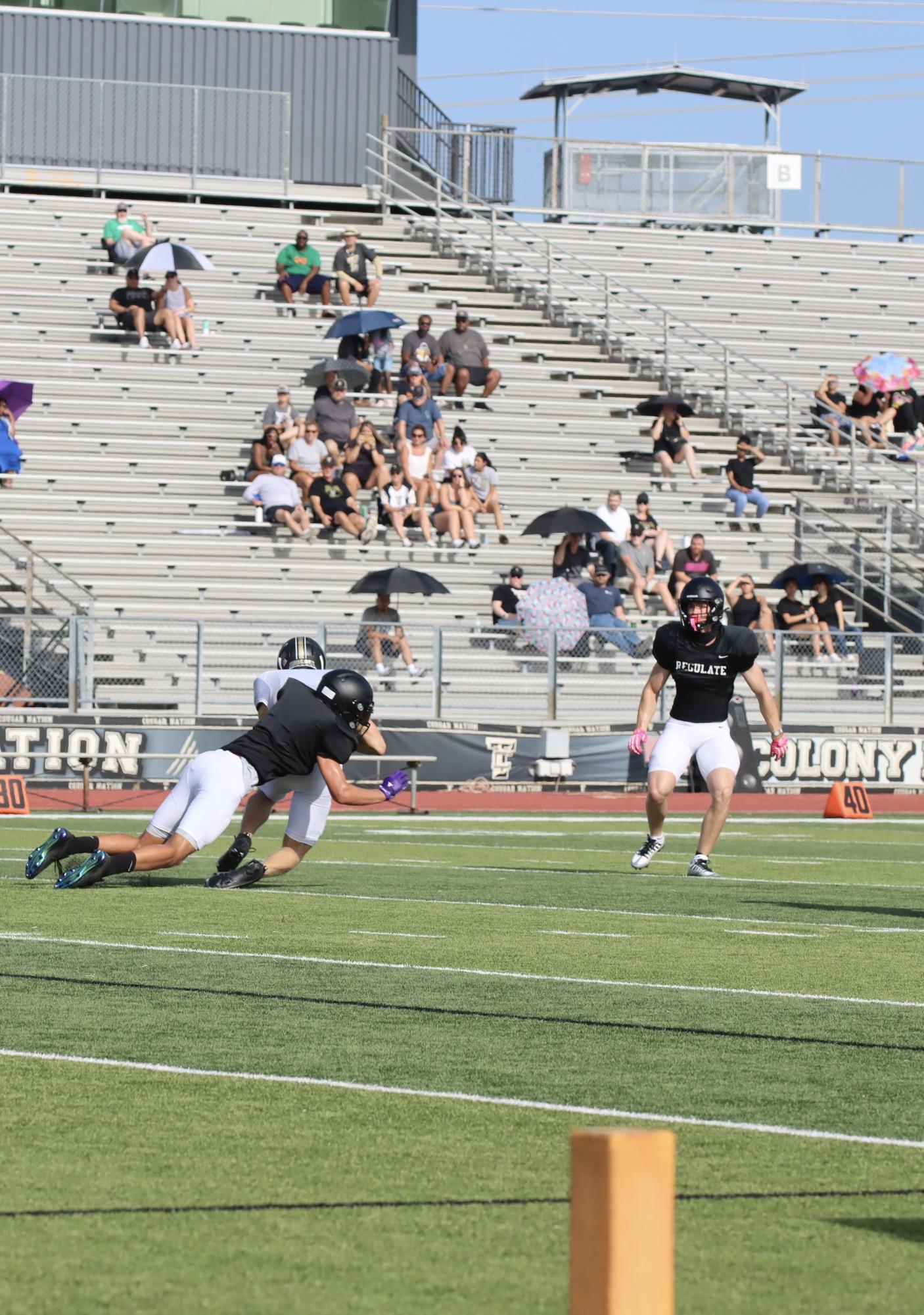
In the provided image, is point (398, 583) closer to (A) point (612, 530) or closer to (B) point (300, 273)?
(A) point (612, 530)

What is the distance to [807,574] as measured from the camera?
27.1 metres

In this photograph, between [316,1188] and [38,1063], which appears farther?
[38,1063]

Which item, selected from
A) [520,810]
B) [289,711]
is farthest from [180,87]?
[289,711]

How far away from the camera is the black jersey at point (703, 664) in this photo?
14328 mm

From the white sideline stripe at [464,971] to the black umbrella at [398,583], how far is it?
585 inches

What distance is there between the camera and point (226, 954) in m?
9.52

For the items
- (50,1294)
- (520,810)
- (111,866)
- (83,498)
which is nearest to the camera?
(50,1294)

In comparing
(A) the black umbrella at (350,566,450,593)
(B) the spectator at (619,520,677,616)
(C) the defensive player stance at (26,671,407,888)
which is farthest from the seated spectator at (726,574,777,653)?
(C) the defensive player stance at (26,671,407,888)

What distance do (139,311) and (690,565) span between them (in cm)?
942

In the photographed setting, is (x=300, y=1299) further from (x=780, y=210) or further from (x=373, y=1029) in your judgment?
(x=780, y=210)

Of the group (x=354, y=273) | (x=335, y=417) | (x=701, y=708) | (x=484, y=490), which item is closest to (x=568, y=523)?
(x=484, y=490)

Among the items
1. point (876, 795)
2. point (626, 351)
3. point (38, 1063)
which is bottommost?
point (876, 795)

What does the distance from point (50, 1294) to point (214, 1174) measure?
3.53 ft

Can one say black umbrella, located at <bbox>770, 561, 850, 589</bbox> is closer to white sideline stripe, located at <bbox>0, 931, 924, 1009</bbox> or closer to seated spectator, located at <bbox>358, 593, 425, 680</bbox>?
seated spectator, located at <bbox>358, 593, 425, 680</bbox>
